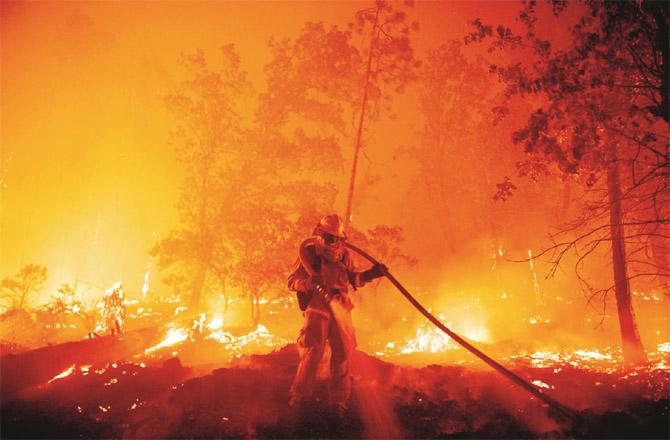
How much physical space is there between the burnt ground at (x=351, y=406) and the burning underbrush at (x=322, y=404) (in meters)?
0.02

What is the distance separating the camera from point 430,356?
13484 millimetres

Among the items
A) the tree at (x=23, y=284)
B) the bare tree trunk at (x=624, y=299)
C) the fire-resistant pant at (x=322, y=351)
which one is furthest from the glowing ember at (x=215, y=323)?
the bare tree trunk at (x=624, y=299)

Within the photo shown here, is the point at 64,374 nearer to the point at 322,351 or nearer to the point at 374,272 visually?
the point at 322,351

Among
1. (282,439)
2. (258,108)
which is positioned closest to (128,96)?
Result: (258,108)

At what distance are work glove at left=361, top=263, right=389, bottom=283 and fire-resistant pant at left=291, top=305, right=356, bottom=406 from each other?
68 cm

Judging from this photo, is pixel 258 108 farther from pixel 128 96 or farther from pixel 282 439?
pixel 128 96

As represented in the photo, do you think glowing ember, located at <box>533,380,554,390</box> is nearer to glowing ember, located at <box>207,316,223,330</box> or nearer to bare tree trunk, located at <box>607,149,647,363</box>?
bare tree trunk, located at <box>607,149,647,363</box>

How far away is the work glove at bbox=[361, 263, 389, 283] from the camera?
619 centimetres

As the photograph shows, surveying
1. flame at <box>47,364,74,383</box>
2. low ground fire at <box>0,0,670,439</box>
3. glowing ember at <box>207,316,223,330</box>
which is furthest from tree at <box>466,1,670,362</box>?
glowing ember at <box>207,316,223,330</box>

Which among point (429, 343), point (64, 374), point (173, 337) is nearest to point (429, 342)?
point (429, 343)

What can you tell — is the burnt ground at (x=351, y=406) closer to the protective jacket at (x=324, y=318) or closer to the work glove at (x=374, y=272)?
the protective jacket at (x=324, y=318)

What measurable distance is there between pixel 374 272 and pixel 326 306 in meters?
0.95

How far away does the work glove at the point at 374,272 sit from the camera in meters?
6.19

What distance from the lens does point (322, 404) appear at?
232 inches
